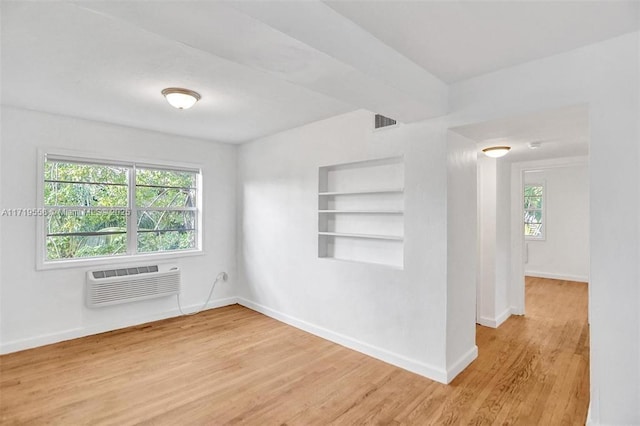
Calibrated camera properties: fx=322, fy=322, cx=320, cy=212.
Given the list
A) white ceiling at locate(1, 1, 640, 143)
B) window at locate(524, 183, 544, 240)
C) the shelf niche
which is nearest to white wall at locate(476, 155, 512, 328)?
the shelf niche

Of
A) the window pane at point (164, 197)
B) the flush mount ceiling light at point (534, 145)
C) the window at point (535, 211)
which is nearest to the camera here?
the flush mount ceiling light at point (534, 145)

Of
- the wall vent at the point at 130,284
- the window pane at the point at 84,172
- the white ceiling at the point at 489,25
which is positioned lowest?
the wall vent at the point at 130,284

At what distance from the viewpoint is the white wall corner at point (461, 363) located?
2785mm

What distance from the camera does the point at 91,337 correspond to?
3.79 metres

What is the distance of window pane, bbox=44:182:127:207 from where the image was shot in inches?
147

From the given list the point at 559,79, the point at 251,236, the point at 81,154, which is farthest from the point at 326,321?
the point at 81,154

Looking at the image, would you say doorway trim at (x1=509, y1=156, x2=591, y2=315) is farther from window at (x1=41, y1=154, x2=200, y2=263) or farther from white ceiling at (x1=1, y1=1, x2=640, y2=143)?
window at (x1=41, y1=154, x2=200, y2=263)

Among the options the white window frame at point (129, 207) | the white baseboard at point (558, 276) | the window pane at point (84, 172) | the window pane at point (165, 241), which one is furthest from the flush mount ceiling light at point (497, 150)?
the white baseboard at point (558, 276)

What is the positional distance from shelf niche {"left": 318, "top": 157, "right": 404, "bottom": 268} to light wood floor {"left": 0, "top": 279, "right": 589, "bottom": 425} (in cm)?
106

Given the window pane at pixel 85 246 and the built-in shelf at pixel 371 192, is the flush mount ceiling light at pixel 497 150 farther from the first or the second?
the window pane at pixel 85 246

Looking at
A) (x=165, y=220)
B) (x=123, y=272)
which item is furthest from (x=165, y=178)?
(x=123, y=272)

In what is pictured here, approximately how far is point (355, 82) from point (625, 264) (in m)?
2.00

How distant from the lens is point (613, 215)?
1990mm

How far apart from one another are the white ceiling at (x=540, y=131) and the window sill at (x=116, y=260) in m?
3.90
